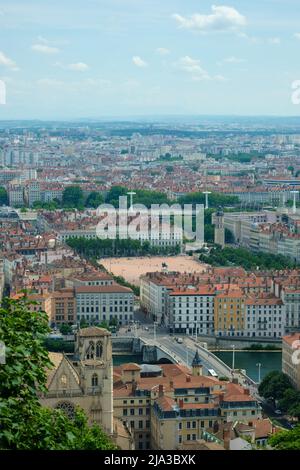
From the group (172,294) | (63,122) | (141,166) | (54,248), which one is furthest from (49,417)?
(63,122)

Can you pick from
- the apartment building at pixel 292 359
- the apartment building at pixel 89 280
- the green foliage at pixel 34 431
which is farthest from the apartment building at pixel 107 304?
the green foliage at pixel 34 431

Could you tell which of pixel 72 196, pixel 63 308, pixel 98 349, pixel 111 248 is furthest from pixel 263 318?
pixel 72 196

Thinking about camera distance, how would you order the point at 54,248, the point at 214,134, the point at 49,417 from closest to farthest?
the point at 49,417, the point at 54,248, the point at 214,134

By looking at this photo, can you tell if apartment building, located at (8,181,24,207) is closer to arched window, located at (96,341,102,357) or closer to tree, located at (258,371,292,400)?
tree, located at (258,371,292,400)

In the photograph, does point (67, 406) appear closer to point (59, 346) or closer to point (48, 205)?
point (59, 346)

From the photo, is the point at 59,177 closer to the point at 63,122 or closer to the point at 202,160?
the point at 202,160

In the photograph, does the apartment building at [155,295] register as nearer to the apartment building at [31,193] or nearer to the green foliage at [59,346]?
the green foliage at [59,346]
